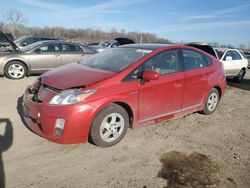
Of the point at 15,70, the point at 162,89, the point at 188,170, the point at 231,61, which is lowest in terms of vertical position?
the point at 188,170

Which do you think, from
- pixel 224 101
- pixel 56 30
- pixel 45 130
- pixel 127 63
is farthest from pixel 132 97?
pixel 56 30

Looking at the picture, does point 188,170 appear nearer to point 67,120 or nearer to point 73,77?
point 67,120

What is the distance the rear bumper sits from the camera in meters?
3.90

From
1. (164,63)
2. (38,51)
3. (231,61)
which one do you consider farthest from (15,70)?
(231,61)

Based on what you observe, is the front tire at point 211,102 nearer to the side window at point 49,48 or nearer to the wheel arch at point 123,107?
the wheel arch at point 123,107

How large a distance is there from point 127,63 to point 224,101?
423 centimetres

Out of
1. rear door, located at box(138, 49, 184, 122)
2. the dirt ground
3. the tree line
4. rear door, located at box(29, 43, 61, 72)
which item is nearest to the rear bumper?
the dirt ground

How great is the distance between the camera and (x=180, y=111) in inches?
212

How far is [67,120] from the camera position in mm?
3887

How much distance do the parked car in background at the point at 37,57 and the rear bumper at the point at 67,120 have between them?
20.5 ft

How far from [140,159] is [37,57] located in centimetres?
736

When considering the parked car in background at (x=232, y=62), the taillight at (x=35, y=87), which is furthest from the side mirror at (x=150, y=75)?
the parked car in background at (x=232, y=62)

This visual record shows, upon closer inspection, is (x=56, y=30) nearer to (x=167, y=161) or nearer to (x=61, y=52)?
(x=61, y=52)

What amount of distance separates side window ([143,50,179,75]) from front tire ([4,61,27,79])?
253 inches
